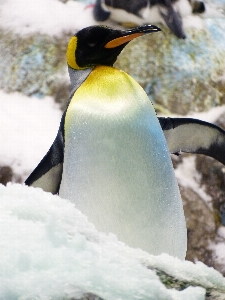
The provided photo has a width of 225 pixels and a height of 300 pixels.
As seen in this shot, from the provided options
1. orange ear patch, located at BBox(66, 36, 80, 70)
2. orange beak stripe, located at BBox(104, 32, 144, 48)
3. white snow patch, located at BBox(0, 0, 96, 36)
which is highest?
orange beak stripe, located at BBox(104, 32, 144, 48)

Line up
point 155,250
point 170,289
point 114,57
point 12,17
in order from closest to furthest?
point 170,289 → point 155,250 → point 114,57 → point 12,17

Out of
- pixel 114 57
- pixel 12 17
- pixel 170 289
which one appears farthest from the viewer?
pixel 12 17

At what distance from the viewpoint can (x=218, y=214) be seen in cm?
262

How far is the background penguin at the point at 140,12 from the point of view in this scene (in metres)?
3.31

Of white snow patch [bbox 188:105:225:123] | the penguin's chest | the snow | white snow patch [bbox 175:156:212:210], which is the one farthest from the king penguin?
white snow patch [bbox 188:105:225:123]

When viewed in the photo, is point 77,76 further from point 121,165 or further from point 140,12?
point 140,12

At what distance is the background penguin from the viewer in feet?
10.9

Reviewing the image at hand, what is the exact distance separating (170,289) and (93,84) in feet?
2.76

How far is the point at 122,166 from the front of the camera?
1.55 m

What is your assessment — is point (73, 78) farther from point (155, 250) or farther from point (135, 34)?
point (155, 250)

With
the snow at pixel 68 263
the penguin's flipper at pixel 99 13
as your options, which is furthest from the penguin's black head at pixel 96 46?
the penguin's flipper at pixel 99 13

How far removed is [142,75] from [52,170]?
1397mm

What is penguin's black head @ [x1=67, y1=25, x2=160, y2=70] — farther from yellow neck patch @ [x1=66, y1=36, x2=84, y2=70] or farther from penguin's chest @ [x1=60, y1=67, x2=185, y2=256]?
penguin's chest @ [x1=60, y1=67, x2=185, y2=256]

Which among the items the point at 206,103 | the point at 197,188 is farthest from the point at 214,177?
the point at 206,103
